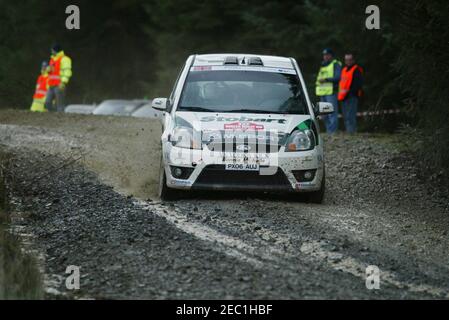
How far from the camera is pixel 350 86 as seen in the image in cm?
2039

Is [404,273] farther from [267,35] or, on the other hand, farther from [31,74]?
[31,74]

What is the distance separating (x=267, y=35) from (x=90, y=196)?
19.5m

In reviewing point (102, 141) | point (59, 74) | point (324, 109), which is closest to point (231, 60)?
point (324, 109)

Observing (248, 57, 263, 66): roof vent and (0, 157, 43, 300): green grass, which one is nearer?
(0, 157, 43, 300): green grass

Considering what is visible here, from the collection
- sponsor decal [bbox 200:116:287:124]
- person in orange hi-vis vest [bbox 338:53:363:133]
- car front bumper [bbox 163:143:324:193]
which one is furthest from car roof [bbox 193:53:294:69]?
person in orange hi-vis vest [bbox 338:53:363:133]

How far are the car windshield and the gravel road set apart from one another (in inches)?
46.8

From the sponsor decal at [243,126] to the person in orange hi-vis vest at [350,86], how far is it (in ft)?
30.1

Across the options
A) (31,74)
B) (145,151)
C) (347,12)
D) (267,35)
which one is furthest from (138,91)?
(145,151)

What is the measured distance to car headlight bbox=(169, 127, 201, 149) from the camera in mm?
11367

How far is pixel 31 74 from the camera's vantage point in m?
39.6

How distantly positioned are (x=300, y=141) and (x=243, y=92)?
50.7 inches

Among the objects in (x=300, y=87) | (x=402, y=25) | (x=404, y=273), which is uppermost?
(x=402, y=25)

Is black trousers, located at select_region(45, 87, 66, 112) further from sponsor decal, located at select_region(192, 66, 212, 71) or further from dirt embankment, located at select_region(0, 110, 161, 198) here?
sponsor decal, located at select_region(192, 66, 212, 71)
